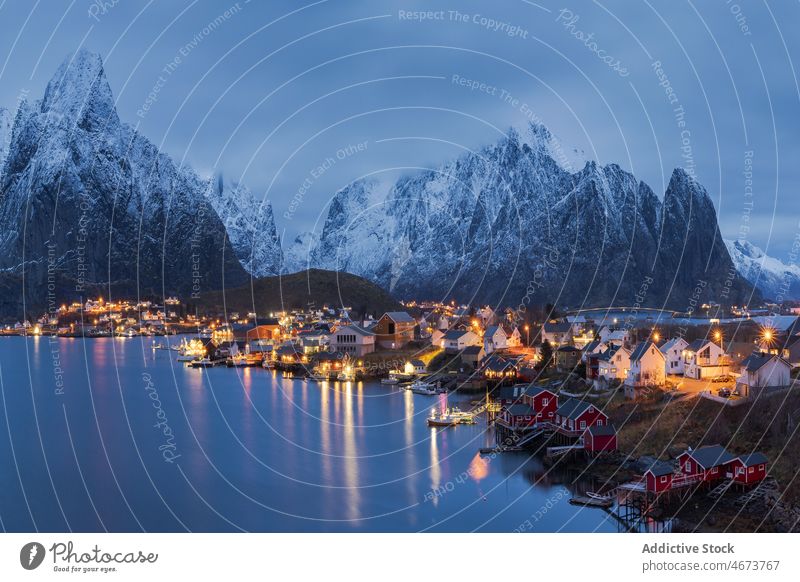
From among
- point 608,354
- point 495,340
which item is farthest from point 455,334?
point 608,354

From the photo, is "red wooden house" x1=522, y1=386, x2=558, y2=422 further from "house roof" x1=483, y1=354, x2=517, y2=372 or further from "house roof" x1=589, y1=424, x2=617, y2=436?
"house roof" x1=483, y1=354, x2=517, y2=372

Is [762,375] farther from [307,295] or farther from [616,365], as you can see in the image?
[307,295]

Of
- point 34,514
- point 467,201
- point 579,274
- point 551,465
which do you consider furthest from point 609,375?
point 467,201

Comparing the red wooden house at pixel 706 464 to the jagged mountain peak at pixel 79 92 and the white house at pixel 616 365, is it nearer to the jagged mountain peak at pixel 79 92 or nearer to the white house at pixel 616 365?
the white house at pixel 616 365

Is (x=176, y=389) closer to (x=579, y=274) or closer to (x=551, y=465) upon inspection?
(x=551, y=465)

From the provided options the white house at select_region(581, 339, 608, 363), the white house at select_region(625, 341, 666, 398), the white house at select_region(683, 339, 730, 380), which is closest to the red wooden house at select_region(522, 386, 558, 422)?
the white house at select_region(625, 341, 666, 398)

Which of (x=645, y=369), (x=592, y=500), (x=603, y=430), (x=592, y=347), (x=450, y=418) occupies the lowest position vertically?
(x=592, y=500)
